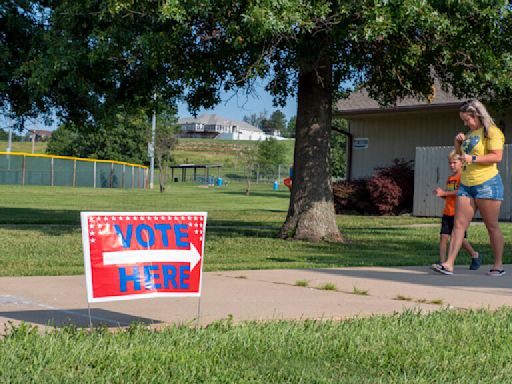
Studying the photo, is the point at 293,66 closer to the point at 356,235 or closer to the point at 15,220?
the point at 356,235

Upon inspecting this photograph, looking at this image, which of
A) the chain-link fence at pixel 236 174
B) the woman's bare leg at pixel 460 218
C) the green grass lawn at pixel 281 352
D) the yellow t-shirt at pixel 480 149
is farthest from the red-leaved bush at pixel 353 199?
the chain-link fence at pixel 236 174

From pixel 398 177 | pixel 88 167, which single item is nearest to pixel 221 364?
pixel 398 177

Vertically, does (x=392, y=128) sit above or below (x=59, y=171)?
above

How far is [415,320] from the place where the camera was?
6305mm

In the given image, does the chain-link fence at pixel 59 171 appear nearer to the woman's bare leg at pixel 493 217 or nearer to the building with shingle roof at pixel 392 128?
the building with shingle roof at pixel 392 128

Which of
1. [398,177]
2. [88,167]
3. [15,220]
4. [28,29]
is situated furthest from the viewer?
[88,167]

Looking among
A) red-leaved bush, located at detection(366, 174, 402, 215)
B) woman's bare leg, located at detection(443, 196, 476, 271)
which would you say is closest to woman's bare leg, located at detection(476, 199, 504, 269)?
woman's bare leg, located at detection(443, 196, 476, 271)

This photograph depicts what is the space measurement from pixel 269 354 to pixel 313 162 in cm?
1130

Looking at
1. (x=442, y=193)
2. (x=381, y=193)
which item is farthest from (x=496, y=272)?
(x=381, y=193)

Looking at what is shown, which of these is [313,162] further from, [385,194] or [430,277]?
[385,194]

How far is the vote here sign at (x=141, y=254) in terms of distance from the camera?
5535mm

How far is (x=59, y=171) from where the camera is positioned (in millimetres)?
62500

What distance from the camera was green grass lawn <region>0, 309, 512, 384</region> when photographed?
14.9 ft

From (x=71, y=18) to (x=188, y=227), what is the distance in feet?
34.7
